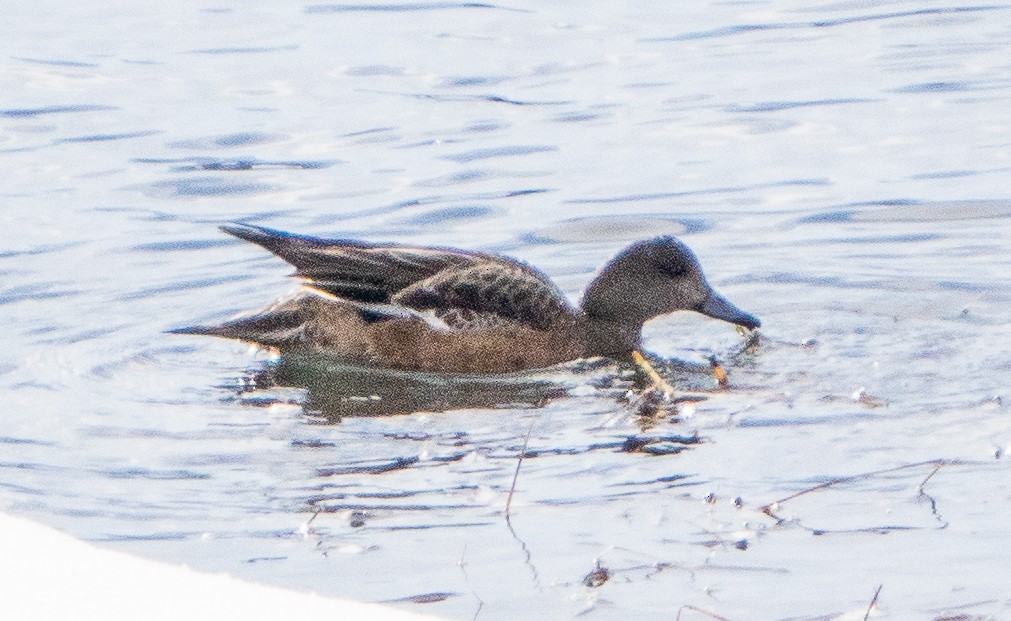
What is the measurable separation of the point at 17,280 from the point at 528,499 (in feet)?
13.9

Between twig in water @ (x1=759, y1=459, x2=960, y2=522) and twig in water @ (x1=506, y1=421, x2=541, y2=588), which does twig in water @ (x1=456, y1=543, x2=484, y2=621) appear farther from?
twig in water @ (x1=759, y1=459, x2=960, y2=522)

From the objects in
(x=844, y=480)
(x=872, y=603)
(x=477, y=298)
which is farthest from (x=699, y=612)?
(x=477, y=298)

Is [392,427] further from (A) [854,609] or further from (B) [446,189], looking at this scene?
(B) [446,189]

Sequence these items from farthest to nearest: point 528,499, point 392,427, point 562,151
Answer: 1. point 562,151
2. point 392,427
3. point 528,499

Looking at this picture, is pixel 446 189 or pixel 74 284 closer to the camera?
pixel 74 284

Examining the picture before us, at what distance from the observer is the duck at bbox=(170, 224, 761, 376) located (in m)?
7.83

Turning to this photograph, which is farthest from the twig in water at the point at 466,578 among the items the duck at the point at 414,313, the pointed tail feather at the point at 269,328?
the pointed tail feather at the point at 269,328

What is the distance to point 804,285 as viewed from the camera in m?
8.75

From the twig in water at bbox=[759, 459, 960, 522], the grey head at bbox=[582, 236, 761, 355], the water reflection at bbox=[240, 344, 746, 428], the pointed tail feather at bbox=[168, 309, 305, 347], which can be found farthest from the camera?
the grey head at bbox=[582, 236, 761, 355]

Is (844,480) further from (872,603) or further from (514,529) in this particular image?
(872,603)

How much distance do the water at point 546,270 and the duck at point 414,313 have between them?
0.64 feet

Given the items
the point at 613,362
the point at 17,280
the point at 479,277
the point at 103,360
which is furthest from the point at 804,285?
the point at 17,280

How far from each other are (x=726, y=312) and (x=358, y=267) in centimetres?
158

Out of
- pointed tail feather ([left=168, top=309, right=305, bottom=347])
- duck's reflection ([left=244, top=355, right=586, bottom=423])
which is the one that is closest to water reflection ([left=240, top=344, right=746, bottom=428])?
duck's reflection ([left=244, top=355, right=586, bottom=423])
